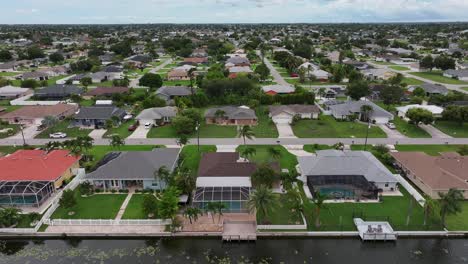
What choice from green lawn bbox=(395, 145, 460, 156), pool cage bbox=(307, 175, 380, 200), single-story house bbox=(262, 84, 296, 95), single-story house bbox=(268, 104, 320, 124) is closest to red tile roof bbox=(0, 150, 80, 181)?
pool cage bbox=(307, 175, 380, 200)

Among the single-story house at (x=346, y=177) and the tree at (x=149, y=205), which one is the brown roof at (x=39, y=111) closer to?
the tree at (x=149, y=205)

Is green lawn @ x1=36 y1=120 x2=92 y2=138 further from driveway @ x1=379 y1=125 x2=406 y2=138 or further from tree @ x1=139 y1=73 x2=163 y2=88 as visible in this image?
driveway @ x1=379 y1=125 x2=406 y2=138

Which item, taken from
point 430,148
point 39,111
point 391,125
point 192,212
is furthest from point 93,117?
point 430,148

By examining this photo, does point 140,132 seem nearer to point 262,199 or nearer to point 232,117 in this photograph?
point 232,117

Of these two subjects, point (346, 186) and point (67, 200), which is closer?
point (67, 200)

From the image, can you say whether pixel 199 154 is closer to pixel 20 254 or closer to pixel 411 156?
pixel 20 254
